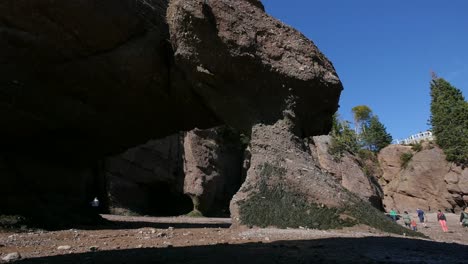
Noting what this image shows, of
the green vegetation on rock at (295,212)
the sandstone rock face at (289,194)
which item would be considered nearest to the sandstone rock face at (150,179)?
the sandstone rock face at (289,194)

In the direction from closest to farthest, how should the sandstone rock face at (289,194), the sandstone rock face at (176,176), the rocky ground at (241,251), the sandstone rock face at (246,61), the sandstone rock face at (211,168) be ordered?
the rocky ground at (241,251)
the sandstone rock face at (289,194)
the sandstone rock face at (246,61)
the sandstone rock face at (176,176)
the sandstone rock face at (211,168)

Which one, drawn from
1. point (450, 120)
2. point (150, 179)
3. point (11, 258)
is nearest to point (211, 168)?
point (150, 179)

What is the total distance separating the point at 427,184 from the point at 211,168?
20697mm

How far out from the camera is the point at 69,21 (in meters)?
7.90

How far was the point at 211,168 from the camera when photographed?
21969mm

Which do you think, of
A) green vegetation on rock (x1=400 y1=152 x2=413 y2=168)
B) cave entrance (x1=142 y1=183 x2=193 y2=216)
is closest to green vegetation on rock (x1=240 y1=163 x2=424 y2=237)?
cave entrance (x1=142 y1=183 x2=193 y2=216)

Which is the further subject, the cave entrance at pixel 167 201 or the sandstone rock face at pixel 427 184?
the sandstone rock face at pixel 427 184

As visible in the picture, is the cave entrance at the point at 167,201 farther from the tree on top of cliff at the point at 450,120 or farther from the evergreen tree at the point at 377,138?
the evergreen tree at the point at 377,138

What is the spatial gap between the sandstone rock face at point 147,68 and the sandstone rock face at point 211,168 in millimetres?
10783

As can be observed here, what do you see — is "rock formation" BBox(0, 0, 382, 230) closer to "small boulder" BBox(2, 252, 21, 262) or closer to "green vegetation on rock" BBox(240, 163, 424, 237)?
"green vegetation on rock" BBox(240, 163, 424, 237)

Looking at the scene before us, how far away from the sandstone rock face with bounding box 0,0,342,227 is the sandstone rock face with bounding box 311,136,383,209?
1621cm

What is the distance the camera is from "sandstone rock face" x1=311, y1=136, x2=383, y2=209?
25.2m

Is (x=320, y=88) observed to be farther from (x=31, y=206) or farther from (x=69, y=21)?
(x=31, y=206)

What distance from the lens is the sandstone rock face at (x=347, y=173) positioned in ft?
82.7
